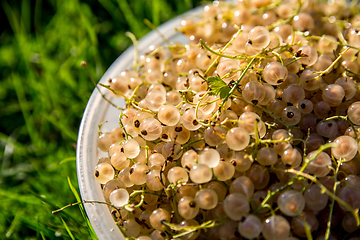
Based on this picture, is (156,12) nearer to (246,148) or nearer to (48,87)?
(48,87)

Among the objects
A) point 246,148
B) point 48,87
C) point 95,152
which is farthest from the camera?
point 48,87

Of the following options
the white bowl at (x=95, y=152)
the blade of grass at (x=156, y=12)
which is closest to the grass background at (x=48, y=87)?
the blade of grass at (x=156, y=12)

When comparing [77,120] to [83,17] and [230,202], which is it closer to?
[83,17]

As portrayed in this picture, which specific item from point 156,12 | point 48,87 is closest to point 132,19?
point 156,12

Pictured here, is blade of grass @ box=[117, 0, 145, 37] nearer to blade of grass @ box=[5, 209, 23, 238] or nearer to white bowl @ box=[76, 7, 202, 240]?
white bowl @ box=[76, 7, 202, 240]

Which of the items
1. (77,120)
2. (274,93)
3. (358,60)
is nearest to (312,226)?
(274,93)

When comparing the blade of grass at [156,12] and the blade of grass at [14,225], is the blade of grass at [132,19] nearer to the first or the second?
the blade of grass at [156,12]
